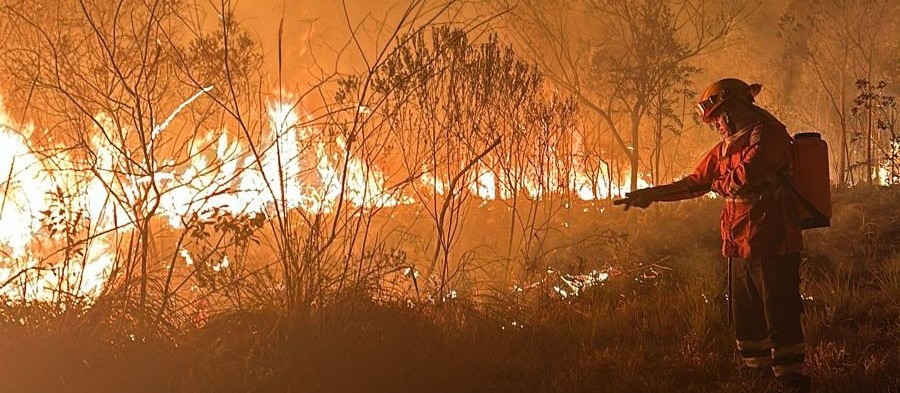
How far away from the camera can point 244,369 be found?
4.38 metres

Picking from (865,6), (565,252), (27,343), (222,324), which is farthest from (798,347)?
(865,6)

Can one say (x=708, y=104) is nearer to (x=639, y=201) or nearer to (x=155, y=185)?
(x=639, y=201)

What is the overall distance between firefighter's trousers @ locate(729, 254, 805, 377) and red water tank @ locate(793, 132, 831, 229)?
0.25 m

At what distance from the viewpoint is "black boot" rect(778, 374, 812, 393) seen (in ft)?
13.3

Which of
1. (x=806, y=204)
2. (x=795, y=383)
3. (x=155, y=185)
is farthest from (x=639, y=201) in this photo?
(x=155, y=185)

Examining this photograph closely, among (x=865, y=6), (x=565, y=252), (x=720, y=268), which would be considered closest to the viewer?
(x=720, y=268)

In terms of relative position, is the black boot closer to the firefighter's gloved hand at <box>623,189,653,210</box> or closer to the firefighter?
the firefighter

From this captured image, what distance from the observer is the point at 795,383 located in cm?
407

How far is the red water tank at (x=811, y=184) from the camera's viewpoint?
4199 millimetres

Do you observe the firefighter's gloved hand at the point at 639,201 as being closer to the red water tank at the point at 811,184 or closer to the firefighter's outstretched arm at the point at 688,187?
the firefighter's outstretched arm at the point at 688,187

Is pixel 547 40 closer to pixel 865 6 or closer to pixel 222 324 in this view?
pixel 865 6

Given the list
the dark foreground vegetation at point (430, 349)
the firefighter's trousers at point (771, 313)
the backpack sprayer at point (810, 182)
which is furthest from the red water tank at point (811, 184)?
the dark foreground vegetation at point (430, 349)

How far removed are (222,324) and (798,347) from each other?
3445 millimetres

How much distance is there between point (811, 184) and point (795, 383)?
1.09 m
